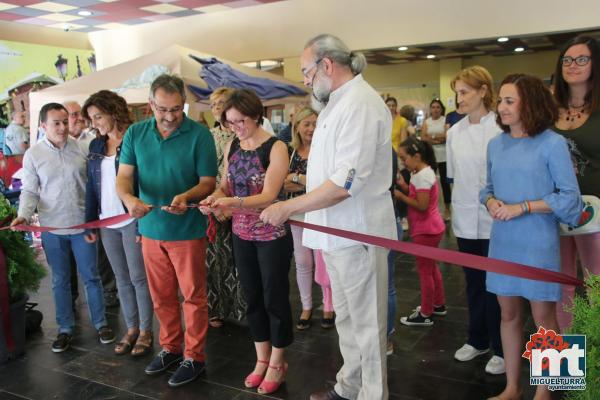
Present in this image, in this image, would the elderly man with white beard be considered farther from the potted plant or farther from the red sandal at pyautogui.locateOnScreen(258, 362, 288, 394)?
the potted plant

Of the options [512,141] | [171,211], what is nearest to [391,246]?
[512,141]

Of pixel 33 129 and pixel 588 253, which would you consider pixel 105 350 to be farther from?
pixel 33 129

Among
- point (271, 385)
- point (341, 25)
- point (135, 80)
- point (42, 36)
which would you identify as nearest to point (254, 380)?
point (271, 385)

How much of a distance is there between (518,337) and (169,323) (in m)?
1.84

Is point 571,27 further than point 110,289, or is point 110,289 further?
point 571,27

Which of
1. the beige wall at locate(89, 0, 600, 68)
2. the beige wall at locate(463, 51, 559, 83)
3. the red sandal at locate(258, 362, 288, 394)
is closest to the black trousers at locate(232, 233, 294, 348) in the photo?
the red sandal at locate(258, 362, 288, 394)

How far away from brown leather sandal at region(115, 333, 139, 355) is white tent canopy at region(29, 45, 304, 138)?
274 cm

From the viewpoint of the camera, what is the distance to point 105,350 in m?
3.27

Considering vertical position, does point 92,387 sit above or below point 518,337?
below

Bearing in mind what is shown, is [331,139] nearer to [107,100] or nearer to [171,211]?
[171,211]

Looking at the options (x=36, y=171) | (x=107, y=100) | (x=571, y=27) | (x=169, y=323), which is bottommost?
(x=169, y=323)

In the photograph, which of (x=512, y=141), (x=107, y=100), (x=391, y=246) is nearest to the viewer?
(x=391, y=246)

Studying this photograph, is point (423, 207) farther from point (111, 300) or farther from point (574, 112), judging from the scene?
point (111, 300)

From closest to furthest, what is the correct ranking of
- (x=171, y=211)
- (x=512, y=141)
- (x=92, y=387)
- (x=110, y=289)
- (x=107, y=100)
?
(x=512, y=141) < (x=171, y=211) < (x=92, y=387) < (x=107, y=100) < (x=110, y=289)
